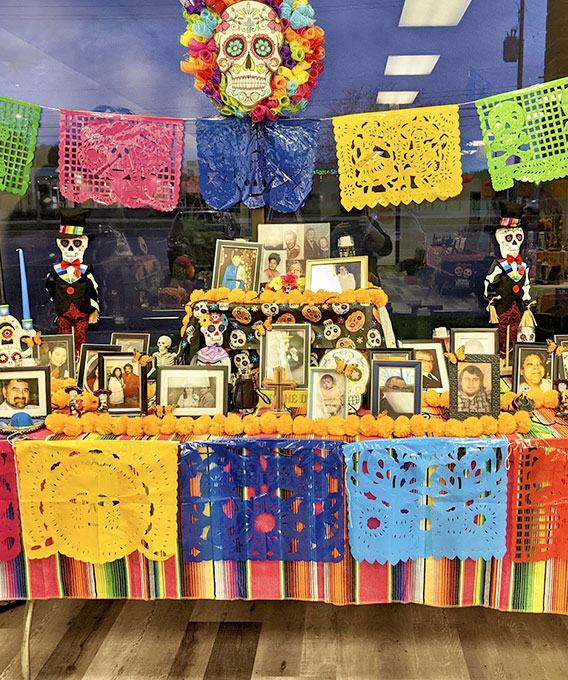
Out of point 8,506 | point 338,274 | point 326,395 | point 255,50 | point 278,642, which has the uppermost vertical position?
A: point 255,50

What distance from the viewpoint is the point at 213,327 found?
7.03 feet

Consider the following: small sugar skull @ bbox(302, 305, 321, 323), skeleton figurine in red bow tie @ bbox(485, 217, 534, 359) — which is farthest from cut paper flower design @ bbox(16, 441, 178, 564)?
skeleton figurine in red bow tie @ bbox(485, 217, 534, 359)

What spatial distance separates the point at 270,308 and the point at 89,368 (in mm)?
628

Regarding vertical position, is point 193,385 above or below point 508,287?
below

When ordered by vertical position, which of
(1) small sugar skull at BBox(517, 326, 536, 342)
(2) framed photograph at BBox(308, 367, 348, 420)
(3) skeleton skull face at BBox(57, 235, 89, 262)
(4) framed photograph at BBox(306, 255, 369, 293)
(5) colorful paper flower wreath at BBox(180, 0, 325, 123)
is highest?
(5) colorful paper flower wreath at BBox(180, 0, 325, 123)

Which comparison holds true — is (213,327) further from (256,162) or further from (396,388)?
(256,162)

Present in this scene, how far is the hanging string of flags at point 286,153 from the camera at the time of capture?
2.33 metres

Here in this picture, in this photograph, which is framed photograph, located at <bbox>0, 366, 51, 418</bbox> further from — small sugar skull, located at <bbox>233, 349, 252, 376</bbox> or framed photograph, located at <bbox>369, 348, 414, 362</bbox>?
framed photograph, located at <bbox>369, 348, 414, 362</bbox>

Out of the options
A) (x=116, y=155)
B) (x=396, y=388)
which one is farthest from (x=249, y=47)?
(x=396, y=388)

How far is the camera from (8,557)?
182cm

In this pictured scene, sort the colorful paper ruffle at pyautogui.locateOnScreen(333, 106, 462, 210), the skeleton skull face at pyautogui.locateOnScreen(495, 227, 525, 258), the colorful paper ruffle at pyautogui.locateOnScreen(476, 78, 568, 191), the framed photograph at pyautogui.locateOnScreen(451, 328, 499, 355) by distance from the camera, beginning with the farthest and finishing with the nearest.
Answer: the skeleton skull face at pyautogui.locateOnScreen(495, 227, 525, 258), the colorful paper ruffle at pyautogui.locateOnScreen(333, 106, 462, 210), the colorful paper ruffle at pyautogui.locateOnScreen(476, 78, 568, 191), the framed photograph at pyautogui.locateOnScreen(451, 328, 499, 355)

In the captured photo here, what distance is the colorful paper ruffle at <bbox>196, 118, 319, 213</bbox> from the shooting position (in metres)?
2.48

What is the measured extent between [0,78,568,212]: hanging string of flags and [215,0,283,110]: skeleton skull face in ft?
0.59

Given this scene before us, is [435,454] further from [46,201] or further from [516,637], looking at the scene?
[46,201]
